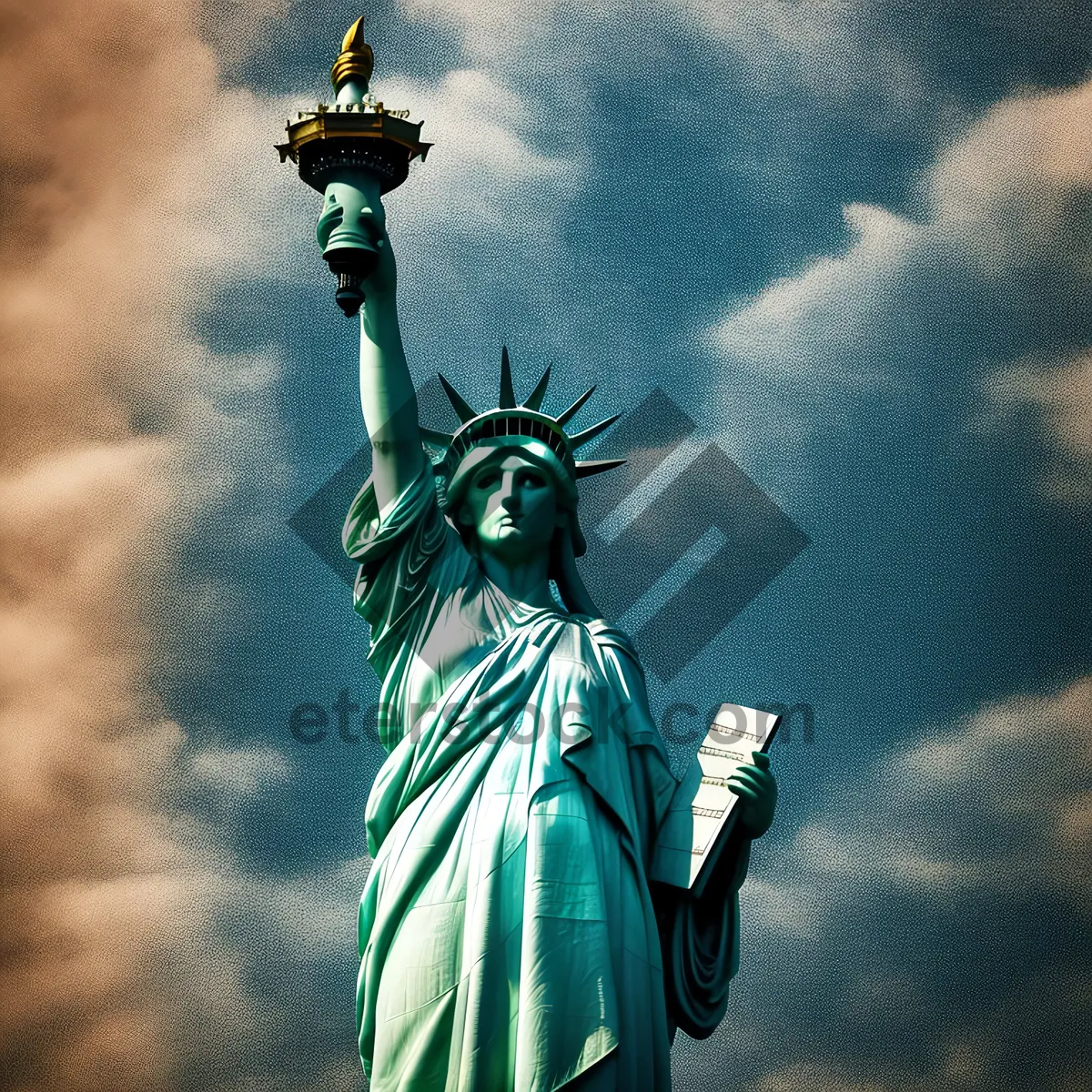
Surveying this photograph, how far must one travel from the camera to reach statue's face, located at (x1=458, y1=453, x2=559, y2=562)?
42.3 feet

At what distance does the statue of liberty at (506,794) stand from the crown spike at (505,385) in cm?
2

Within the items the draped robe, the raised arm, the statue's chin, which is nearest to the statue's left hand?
the draped robe

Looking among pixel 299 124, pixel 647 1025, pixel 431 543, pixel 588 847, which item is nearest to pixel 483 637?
pixel 431 543

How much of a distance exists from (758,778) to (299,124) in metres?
4.90

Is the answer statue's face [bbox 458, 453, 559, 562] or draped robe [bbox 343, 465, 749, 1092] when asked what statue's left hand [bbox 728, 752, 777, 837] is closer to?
draped robe [bbox 343, 465, 749, 1092]

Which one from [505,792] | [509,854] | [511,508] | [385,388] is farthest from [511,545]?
[509,854]

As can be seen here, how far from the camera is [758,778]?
40.3 ft

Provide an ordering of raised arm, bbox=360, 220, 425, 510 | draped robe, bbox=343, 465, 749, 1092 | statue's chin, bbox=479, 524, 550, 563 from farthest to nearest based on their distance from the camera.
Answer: statue's chin, bbox=479, 524, 550, 563 < raised arm, bbox=360, 220, 425, 510 < draped robe, bbox=343, 465, 749, 1092

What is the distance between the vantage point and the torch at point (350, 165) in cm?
1246

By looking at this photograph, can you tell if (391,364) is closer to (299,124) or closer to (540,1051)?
(299,124)

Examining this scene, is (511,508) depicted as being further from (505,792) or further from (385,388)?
(505,792)

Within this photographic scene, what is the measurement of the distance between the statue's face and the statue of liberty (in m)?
0.01

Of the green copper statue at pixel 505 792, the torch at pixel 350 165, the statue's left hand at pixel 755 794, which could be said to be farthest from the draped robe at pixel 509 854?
the torch at pixel 350 165

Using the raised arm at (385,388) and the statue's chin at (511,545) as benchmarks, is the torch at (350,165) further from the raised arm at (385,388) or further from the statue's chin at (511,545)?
the statue's chin at (511,545)
